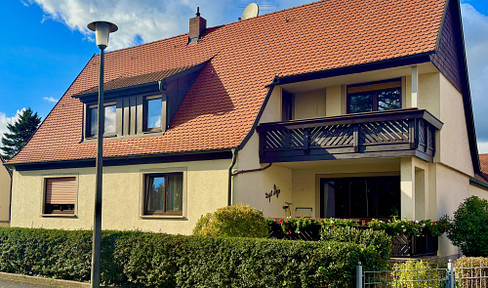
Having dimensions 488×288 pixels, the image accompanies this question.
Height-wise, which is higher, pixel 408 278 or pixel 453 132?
pixel 453 132

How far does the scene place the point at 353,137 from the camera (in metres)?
15.1

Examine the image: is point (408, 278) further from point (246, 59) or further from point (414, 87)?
point (246, 59)

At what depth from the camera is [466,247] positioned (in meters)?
15.9

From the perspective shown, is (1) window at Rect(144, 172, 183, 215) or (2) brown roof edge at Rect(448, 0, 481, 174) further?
(2) brown roof edge at Rect(448, 0, 481, 174)

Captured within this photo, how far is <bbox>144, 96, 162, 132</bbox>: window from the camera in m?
18.7

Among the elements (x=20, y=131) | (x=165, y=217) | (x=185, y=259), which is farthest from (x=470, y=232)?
(x=20, y=131)

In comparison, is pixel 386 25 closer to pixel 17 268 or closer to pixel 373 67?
pixel 373 67

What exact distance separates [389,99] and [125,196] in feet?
31.3

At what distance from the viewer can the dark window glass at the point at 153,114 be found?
1870 centimetres

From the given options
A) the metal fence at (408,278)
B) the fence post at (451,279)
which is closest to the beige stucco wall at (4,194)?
the metal fence at (408,278)

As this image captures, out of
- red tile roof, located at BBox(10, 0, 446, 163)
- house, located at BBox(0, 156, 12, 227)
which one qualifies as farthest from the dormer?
house, located at BBox(0, 156, 12, 227)

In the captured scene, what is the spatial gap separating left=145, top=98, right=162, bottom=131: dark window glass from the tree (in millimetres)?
38329

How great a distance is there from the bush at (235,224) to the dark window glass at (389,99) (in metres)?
6.40

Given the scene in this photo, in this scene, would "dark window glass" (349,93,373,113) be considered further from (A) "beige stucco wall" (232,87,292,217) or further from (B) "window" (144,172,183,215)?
(B) "window" (144,172,183,215)
